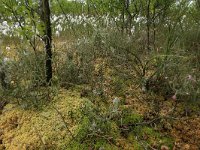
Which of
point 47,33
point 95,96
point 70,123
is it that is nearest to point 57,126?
point 70,123

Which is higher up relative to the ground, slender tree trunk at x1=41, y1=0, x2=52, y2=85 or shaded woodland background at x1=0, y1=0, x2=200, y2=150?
slender tree trunk at x1=41, y1=0, x2=52, y2=85

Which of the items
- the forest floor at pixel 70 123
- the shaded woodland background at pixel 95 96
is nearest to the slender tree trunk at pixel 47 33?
the shaded woodland background at pixel 95 96

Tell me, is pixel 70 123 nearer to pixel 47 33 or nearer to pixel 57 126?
pixel 57 126

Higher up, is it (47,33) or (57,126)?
(47,33)

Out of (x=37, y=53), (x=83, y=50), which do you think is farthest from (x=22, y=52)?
(x=83, y=50)

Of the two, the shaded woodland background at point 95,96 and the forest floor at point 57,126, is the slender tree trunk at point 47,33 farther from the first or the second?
the forest floor at point 57,126

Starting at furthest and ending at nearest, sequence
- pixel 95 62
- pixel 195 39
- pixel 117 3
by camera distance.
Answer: pixel 117 3 → pixel 195 39 → pixel 95 62

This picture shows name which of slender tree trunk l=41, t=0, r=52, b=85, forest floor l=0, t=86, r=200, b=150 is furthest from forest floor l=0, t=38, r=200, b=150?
slender tree trunk l=41, t=0, r=52, b=85

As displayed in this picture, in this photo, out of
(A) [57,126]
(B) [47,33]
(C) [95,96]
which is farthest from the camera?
(B) [47,33]

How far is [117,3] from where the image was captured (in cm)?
545

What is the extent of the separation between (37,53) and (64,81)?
1.80 feet

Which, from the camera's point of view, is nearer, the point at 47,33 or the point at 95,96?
the point at 95,96

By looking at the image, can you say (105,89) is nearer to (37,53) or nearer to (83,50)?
(83,50)

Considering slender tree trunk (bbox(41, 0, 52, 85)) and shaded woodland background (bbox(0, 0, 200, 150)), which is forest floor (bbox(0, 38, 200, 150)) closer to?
shaded woodland background (bbox(0, 0, 200, 150))
